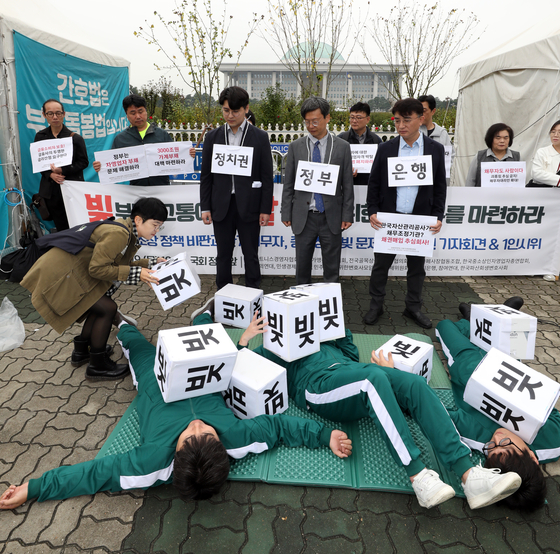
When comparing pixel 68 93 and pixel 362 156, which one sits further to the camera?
pixel 68 93

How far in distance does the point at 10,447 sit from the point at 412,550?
2603mm

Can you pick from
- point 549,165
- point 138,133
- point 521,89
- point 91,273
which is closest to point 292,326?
point 91,273

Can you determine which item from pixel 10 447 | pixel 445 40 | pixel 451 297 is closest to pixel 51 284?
pixel 10 447

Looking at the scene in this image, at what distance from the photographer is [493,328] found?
3365mm

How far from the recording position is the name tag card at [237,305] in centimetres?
426

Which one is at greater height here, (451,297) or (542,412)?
(542,412)

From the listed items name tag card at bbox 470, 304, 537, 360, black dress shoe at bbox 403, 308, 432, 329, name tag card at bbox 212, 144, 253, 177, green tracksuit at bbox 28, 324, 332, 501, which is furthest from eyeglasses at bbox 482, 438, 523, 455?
name tag card at bbox 212, 144, 253, 177

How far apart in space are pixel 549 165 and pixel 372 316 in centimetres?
335

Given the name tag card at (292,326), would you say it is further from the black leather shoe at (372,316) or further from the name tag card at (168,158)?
the name tag card at (168,158)

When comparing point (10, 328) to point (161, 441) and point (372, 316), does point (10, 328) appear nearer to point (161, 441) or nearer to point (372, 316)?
point (161, 441)

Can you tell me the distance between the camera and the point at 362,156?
584 cm

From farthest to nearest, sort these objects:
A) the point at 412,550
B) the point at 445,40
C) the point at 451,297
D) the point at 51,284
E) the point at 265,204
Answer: the point at 445,40 < the point at 451,297 < the point at 265,204 < the point at 51,284 < the point at 412,550

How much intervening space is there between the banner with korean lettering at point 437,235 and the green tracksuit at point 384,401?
9.95ft

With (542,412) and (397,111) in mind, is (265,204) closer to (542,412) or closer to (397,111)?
(397,111)
